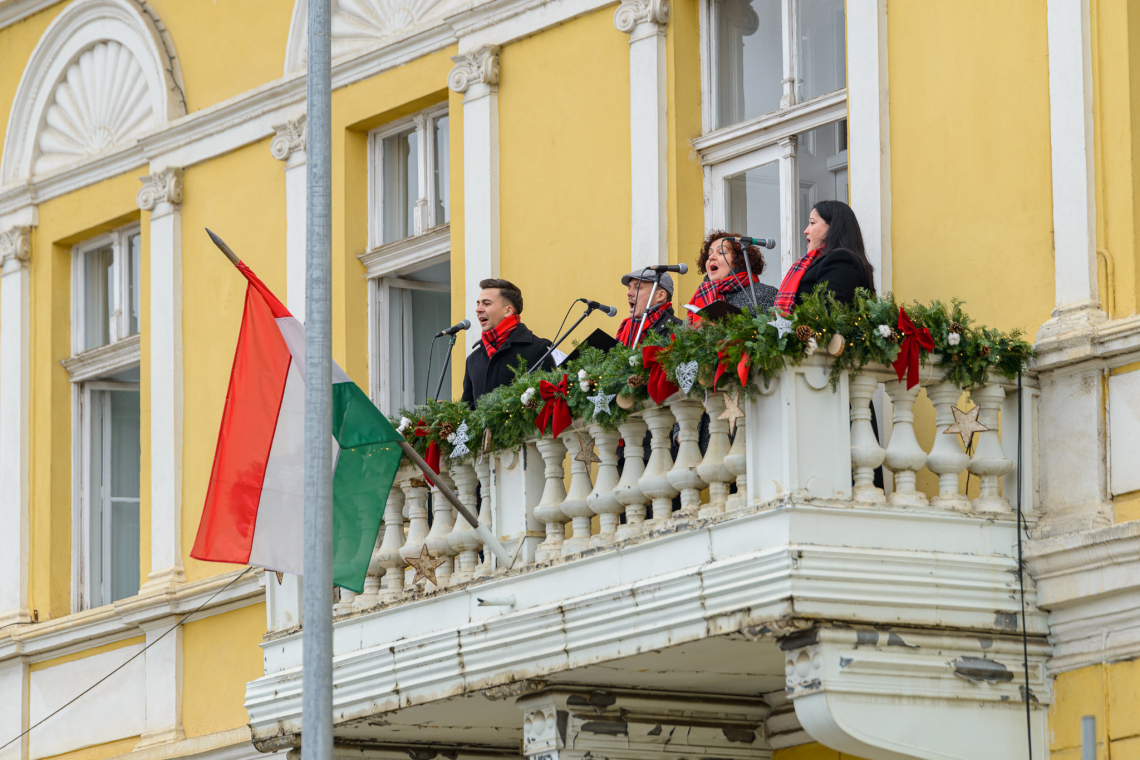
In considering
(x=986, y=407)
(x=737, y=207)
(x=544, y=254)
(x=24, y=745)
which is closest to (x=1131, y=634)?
(x=986, y=407)

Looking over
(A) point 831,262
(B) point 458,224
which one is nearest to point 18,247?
(B) point 458,224

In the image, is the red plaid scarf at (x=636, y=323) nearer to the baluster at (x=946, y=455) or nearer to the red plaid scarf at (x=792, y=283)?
the red plaid scarf at (x=792, y=283)

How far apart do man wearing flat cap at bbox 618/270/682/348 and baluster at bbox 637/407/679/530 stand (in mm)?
596

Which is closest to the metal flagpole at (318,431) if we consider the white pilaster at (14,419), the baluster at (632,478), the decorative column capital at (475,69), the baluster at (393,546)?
the baluster at (632,478)

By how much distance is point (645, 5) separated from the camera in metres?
12.3

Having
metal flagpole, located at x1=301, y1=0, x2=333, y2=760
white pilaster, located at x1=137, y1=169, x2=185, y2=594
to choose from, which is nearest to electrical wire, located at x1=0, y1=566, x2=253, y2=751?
white pilaster, located at x1=137, y1=169, x2=185, y2=594

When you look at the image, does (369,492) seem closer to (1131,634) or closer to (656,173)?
(656,173)

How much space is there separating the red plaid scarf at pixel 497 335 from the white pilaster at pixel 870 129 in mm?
1768

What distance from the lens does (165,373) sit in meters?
15.2

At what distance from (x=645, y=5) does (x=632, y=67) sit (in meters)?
0.34

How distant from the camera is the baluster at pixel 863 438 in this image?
9055mm

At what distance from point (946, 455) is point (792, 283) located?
97cm

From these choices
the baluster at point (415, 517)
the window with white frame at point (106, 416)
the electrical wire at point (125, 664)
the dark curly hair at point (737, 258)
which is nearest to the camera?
the dark curly hair at point (737, 258)

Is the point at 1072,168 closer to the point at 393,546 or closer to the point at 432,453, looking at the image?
the point at 432,453
